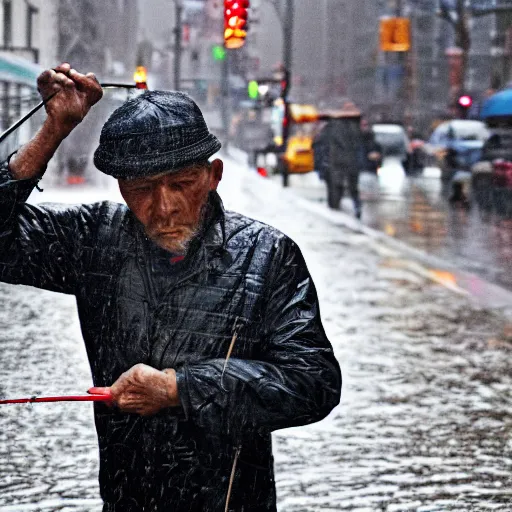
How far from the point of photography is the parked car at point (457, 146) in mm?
35438

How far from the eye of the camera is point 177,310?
9.20ft

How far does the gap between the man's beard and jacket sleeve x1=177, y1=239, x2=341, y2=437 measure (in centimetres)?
22

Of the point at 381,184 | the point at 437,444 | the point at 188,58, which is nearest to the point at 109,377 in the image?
the point at 437,444

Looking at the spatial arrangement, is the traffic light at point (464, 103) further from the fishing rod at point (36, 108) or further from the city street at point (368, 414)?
the fishing rod at point (36, 108)

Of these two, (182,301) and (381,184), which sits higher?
(182,301)

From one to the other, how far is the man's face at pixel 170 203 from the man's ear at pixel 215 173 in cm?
7

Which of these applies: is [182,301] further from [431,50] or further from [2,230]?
[431,50]

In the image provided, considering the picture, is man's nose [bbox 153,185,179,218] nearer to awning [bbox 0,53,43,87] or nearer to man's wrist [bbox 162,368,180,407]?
man's wrist [bbox 162,368,180,407]

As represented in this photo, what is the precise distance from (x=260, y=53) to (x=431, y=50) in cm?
9289

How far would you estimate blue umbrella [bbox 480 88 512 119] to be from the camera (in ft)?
104

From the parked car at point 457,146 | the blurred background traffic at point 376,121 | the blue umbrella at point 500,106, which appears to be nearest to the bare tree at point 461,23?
the blurred background traffic at point 376,121

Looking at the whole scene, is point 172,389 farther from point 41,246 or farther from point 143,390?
point 41,246

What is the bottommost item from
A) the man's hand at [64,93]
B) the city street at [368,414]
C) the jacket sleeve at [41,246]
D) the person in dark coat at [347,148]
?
the city street at [368,414]

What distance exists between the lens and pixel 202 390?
2693 mm
